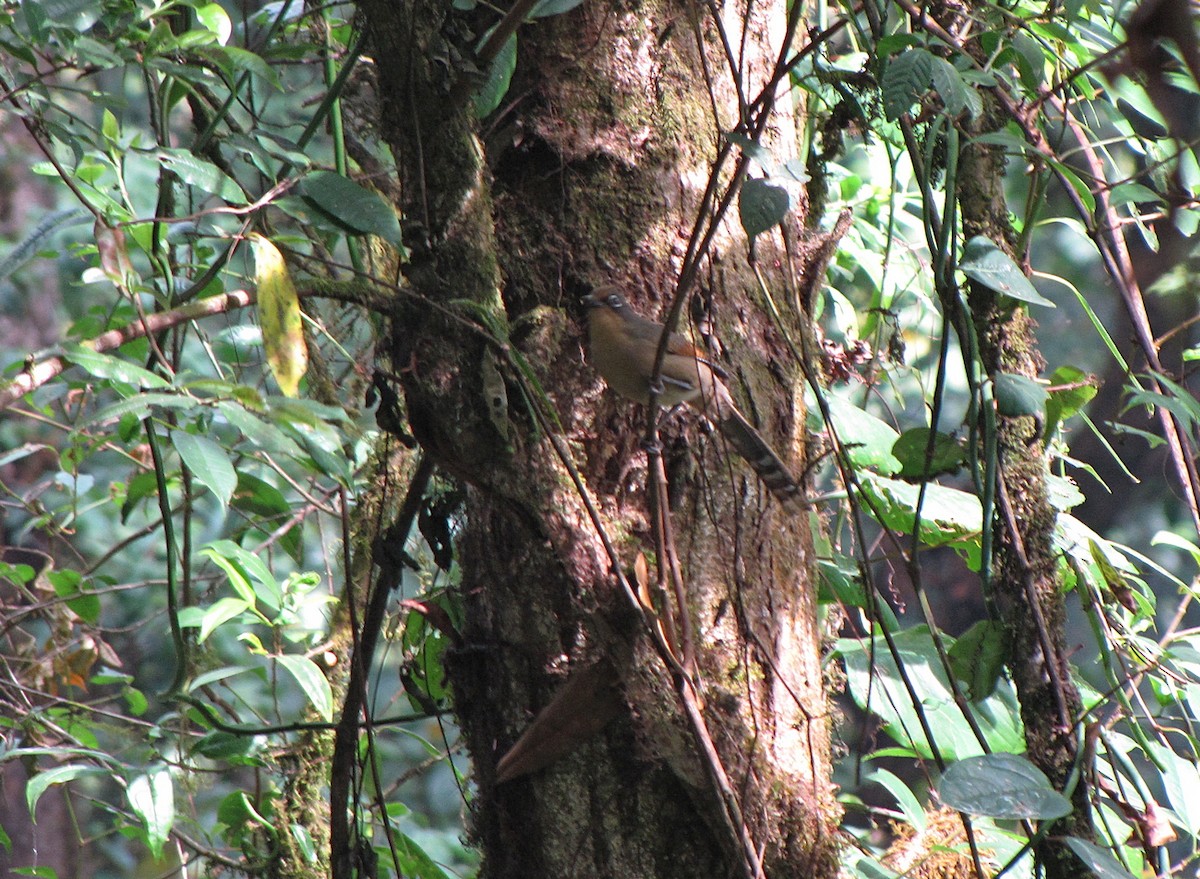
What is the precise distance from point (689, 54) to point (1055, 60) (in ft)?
3.16

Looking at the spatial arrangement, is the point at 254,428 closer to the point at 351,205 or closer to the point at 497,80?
the point at 351,205

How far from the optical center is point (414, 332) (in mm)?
1868

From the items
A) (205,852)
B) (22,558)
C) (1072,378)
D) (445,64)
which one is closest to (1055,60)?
(1072,378)

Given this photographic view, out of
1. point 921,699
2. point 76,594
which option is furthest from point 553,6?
point 76,594

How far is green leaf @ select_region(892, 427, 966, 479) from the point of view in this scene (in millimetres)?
2305

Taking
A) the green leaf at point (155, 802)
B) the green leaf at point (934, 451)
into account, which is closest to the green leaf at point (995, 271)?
the green leaf at point (934, 451)

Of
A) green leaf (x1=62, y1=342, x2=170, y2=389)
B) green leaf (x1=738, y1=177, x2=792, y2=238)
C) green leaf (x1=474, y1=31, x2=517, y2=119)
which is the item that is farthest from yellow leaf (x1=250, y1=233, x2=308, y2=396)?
green leaf (x1=738, y1=177, x2=792, y2=238)

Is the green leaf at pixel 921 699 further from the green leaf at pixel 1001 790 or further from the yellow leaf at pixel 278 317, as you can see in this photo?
the yellow leaf at pixel 278 317

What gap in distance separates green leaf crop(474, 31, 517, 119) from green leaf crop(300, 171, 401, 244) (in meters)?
0.26

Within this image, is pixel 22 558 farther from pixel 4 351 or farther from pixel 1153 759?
pixel 1153 759

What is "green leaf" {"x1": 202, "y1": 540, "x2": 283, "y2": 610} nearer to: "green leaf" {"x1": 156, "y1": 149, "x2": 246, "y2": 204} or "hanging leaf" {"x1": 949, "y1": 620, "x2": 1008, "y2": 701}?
"green leaf" {"x1": 156, "y1": 149, "x2": 246, "y2": 204}

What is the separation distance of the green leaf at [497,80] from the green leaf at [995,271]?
91 centimetres

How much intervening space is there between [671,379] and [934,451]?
623mm

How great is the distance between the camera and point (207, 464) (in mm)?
1910
